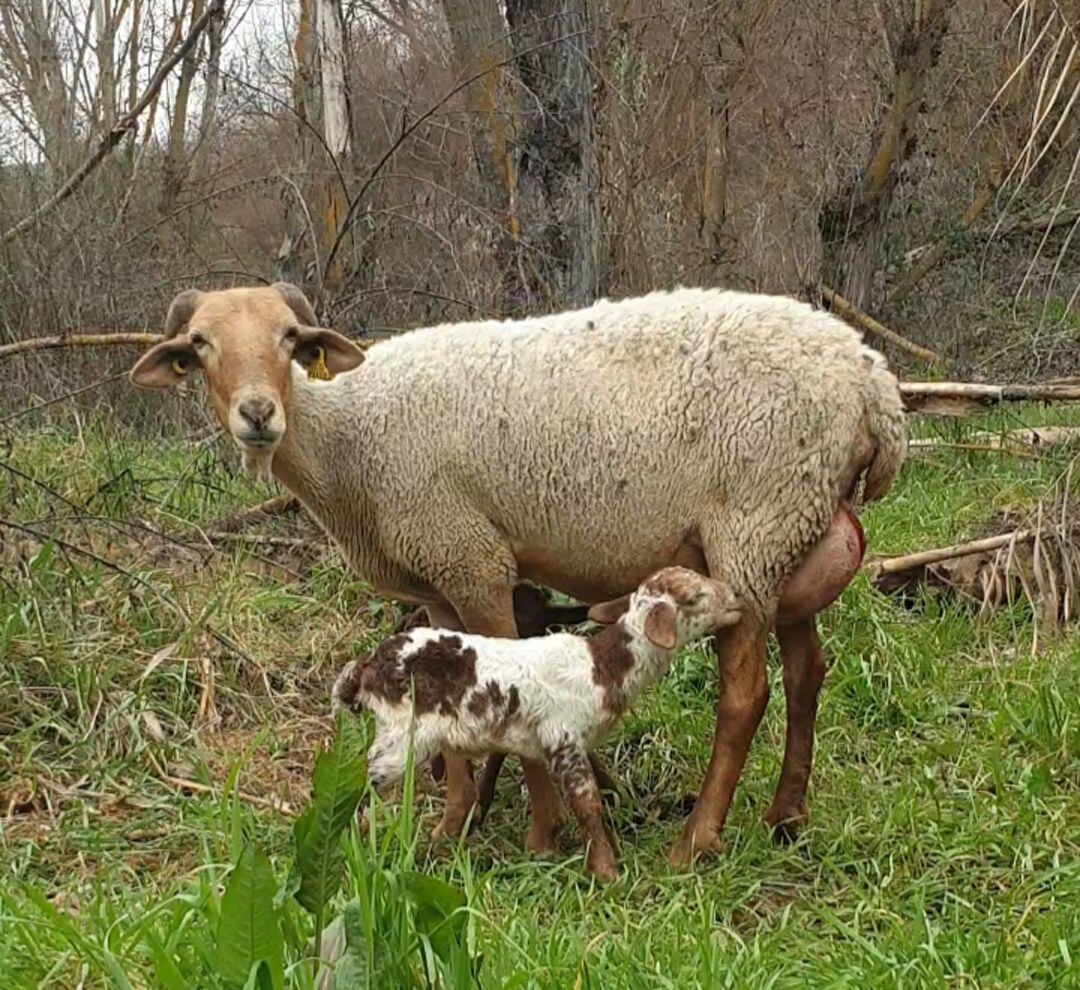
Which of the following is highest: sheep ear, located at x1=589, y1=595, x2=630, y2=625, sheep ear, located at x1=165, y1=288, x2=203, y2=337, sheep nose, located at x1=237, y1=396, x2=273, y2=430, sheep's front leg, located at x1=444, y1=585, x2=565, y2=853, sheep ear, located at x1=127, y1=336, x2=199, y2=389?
sheep ear, located at x1=165, y1=288, x2=203, y2=337

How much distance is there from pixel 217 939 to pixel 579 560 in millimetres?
2431

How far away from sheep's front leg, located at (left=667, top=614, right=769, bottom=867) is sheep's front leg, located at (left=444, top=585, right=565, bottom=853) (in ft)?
1.50

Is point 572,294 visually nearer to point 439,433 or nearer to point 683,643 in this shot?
point 439,433

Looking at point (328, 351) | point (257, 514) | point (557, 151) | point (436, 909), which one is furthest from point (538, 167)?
point (436, 909)

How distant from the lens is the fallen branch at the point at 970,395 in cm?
693

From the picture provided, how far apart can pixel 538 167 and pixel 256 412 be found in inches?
→ 178

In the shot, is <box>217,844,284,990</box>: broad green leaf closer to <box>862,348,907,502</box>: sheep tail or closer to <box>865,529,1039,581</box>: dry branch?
Answer: <box>862,348,907,502</box>: sheep tail

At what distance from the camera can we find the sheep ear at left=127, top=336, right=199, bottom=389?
489 centimetres

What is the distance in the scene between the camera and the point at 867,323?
37.3 feet

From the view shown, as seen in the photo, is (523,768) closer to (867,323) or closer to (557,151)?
(557,151)

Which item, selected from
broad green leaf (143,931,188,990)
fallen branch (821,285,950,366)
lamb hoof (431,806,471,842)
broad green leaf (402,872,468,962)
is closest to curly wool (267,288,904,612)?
→ lamb hoof (431,806,471,842)

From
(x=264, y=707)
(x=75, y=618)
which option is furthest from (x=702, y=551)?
(x=75, y=618)

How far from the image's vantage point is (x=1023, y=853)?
4.24 m

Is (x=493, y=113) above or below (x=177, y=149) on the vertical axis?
above
